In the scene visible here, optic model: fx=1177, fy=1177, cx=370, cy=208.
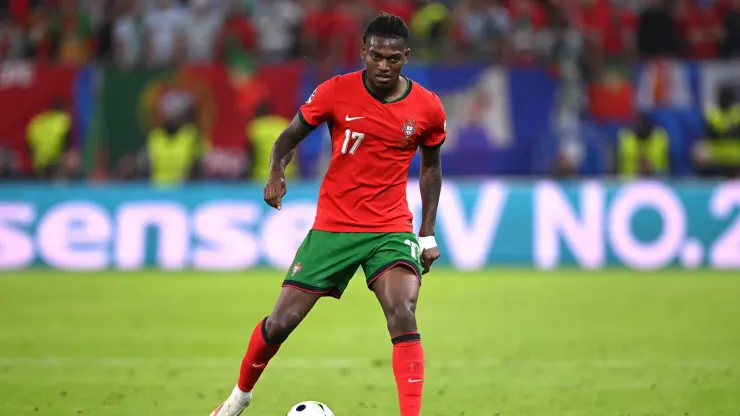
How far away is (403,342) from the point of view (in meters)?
5.82

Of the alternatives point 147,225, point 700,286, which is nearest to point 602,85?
point 700,286

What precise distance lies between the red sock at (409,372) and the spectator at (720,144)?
43.1 feet

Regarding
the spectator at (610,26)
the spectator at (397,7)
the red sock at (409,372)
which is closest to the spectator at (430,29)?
the spectator at (397,7)

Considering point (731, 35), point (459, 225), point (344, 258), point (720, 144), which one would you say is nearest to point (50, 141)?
point (459, 225)

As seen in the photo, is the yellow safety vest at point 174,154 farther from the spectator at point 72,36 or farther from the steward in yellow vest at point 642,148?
the steward in yellow vest at point 642,148

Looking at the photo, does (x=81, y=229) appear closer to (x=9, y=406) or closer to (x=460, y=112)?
(x=460, y=112)

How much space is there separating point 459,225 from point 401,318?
11.2 m

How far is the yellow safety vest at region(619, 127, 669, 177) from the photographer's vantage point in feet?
59.2

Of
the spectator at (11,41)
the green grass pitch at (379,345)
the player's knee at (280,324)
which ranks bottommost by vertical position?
the green grass pitch at (379,345)

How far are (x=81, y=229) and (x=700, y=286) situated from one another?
867 centimetres

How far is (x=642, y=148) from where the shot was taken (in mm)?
18047

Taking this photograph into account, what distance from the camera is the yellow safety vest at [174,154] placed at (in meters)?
18.4

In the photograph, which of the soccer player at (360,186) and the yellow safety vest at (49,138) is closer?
the soccer player at (360,186)

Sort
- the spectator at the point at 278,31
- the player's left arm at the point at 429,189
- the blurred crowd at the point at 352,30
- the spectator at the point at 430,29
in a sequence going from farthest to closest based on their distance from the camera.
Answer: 1. the spectator at the point at 278,31
2. the blurred crowd at the point at 352,30
3. the spectator at the point at 430,29
4. the player's left arm at the point at 429,189
